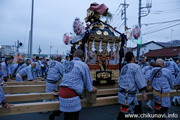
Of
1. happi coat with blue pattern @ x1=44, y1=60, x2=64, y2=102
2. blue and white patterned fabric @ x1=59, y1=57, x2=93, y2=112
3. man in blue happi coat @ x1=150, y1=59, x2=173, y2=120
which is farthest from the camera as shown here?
happi coat with blue pattern @ x1=44, y1=60, x2=64, y2=102

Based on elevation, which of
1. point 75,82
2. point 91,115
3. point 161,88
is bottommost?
point 91,115

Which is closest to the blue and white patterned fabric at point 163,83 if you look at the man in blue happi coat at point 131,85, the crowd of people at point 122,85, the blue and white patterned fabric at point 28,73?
the crowd of people at point 122,85

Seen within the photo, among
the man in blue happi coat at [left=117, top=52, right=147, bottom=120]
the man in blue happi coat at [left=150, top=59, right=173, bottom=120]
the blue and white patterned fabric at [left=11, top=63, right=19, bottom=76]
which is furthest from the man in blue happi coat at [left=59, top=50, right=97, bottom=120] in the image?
the blue and white patterned fabric at [left=11, top=63, right=19, bottom=76]

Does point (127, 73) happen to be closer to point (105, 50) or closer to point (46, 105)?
Result: point (46, 105)

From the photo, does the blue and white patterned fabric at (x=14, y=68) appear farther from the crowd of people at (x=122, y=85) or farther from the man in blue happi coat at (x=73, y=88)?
the man in blue happi coat at (x=73, y=88)

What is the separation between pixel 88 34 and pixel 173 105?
4333 millimetres

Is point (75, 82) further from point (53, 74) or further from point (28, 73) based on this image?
point (28, 73)

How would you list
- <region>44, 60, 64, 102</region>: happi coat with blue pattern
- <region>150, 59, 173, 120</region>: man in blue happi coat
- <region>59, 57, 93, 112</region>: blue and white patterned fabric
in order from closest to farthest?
<region>59, 57, 93, 112</region>: blue and white patterned fabric, <region>150, 59, 173, 120</region>: man in blue happi coat, <region>44, 60, 64, 102</region>: happi coat with blue pattern

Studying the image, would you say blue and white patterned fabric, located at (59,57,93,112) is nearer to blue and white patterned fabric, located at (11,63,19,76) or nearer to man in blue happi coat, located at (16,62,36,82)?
man in blue happi coat, located at (16,62,36,82)

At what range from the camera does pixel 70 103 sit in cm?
218

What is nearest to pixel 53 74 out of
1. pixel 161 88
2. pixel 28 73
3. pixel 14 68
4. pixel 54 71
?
pixel 54 71

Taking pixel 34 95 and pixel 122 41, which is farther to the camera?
pixel 122 41

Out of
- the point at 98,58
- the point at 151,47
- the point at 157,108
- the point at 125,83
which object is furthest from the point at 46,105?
the point at 151,47

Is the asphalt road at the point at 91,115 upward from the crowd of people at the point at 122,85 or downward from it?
downward
